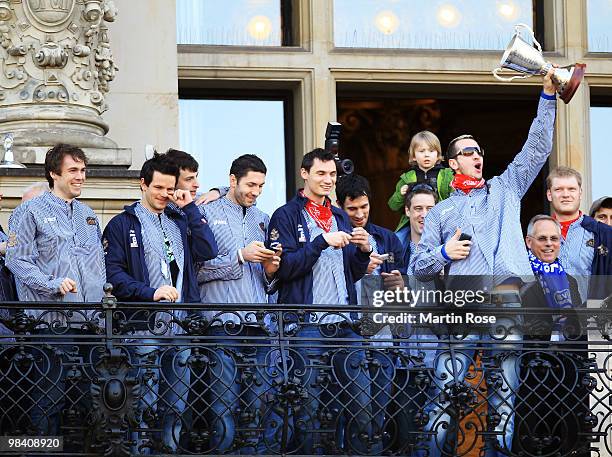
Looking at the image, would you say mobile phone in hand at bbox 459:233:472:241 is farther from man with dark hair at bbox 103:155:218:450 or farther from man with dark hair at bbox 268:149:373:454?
man with dark hair at bbox 103:155:218:450

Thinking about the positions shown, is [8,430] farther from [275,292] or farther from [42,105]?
[42,105]

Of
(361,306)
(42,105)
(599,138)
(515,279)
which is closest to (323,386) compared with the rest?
(361,306)

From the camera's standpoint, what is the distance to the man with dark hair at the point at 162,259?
1115 cm

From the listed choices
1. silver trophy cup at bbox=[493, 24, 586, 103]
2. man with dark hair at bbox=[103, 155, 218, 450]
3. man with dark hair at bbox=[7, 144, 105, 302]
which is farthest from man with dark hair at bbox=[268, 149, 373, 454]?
silver trophy cup at bbox=[493, 24, 586, 103]

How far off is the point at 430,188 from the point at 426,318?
4.10 feet

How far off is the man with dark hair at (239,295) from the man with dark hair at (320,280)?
15 cm

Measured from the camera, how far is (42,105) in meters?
13.2

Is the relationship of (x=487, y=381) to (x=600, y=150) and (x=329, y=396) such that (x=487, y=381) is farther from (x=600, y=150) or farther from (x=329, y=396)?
(x=600, y=150)

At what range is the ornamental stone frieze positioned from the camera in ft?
43.0

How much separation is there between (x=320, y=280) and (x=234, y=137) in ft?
13.1

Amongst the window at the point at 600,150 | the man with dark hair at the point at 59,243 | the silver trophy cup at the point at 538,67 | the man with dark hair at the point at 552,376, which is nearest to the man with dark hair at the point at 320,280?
the man with dark hair at the point at 552,376

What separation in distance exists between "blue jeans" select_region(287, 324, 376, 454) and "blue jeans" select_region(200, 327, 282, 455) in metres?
0.14

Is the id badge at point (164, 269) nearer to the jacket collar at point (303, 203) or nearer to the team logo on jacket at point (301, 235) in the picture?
the team logo on jacket at point (301, 235)

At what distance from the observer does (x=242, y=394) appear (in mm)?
11188
